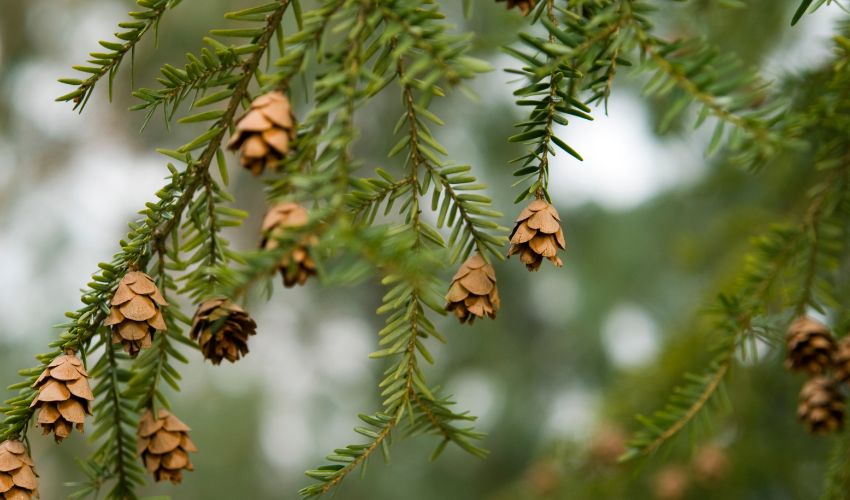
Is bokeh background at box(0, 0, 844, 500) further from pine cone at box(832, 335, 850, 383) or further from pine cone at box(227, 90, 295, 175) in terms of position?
pine cone at box(227, 90, 295, 175)

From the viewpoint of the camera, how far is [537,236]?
0.47m

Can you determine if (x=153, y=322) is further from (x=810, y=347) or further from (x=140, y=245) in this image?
(x=810, y=347)

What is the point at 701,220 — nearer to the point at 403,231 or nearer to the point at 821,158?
the point at 821,158

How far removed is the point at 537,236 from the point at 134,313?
0.83 ft

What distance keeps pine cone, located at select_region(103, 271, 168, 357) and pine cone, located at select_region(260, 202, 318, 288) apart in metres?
0.11

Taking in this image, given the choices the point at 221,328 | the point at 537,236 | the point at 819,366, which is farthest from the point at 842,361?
the point at 221,328

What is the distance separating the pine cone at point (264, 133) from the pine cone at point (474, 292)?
151 millimetres

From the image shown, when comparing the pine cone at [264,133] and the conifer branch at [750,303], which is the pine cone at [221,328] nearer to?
the pine cone at [264,133]

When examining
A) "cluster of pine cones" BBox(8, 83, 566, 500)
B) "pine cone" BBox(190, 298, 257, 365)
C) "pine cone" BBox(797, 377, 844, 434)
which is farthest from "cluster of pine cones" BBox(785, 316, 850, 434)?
"pine cone" BBox(190, 298, 257, 365)

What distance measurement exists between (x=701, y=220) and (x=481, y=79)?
1013mm

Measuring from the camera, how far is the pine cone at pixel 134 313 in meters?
0.44

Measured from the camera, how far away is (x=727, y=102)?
0.40 metres

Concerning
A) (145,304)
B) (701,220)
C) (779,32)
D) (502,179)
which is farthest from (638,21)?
(502,179)

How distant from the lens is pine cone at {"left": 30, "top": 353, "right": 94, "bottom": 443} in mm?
449
